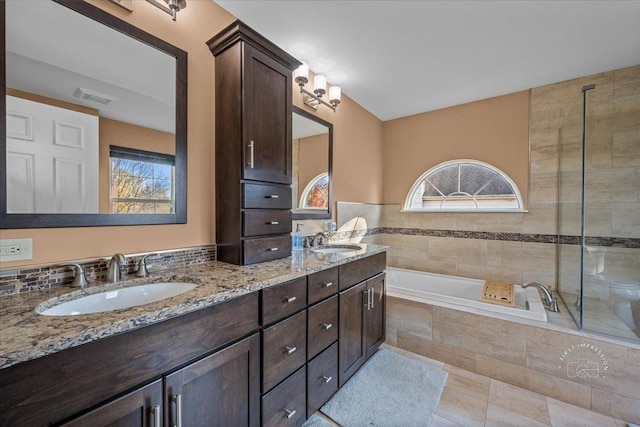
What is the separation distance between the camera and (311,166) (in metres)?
2.42

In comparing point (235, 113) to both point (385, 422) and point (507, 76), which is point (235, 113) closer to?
Result: point (385, 422)

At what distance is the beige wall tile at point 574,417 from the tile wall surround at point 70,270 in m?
2.47

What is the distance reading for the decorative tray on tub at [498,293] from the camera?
7.24 feet

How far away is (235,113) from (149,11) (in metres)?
0.64

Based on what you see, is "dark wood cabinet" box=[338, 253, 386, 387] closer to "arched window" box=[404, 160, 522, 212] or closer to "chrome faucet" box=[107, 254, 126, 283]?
"chrome faucet" box=[107, 254, 126, 283]

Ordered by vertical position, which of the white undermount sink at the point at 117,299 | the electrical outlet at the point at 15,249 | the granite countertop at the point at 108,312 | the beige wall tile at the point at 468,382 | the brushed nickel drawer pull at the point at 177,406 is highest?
the electrical outlet at the point at 15,249

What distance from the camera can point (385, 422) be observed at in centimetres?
156

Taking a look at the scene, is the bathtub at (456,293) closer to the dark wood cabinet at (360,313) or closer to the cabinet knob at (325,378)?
the dark wood cabinet at (360,313)

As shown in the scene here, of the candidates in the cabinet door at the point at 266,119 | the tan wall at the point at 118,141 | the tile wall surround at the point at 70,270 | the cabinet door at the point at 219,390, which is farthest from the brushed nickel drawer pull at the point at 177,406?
the cabinet door at the point at 266,119

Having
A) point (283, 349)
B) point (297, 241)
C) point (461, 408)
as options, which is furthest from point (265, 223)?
point (461, 408)

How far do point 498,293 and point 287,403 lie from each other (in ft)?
7.12

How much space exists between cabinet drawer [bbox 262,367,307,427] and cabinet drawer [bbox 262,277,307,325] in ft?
1.17

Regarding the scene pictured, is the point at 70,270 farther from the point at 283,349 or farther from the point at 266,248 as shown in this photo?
the point at 283,349

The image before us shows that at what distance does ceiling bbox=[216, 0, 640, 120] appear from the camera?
5.41 feet
